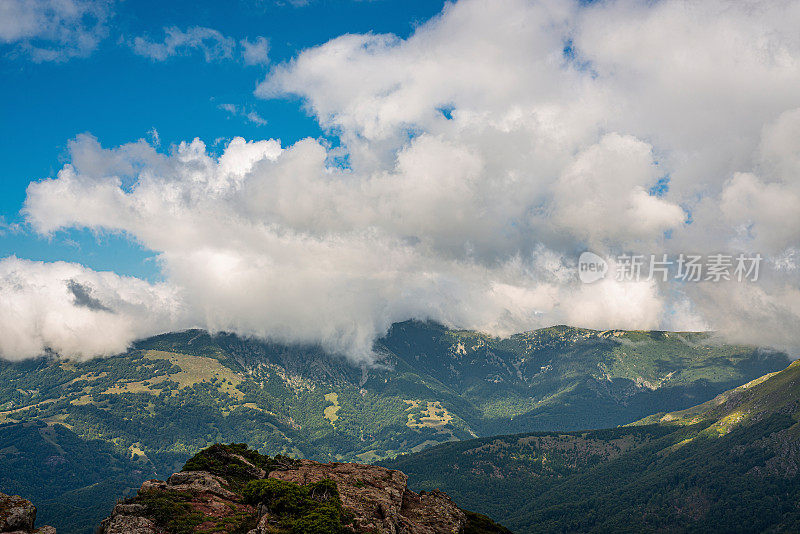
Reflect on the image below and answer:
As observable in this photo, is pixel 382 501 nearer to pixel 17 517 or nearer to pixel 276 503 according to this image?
pixel 276 503

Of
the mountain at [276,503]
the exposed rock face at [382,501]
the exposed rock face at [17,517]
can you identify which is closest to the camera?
the exposed rock face at [17,517]

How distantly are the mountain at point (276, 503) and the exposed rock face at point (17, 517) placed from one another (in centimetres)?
1102

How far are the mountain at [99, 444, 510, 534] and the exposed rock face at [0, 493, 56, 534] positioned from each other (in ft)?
36.2

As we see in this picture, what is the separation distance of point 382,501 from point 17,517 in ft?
219

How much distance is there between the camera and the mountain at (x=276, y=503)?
88.1 meters

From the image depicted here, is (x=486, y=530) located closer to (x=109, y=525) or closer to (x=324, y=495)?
(x=324, y=495)

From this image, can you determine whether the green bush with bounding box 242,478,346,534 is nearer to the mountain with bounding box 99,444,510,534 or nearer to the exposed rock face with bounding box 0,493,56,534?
the mountain with bounding box 99,444,510,534

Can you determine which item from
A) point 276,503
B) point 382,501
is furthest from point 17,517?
point 382,501

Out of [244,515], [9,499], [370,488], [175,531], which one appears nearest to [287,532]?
[244,515]

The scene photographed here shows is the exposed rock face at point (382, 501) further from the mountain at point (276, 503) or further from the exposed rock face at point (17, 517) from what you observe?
the exposed rock face at point (17, 517)

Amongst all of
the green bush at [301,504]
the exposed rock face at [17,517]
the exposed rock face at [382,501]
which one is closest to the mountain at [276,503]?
the exposed rock face at [382,501]

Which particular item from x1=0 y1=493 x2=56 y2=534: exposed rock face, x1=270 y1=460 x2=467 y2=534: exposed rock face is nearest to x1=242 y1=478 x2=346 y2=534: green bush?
x1=270 y1=460 x2=467 y2=534: exposed rock face

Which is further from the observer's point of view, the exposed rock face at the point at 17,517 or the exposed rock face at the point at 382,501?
the exposed rock face at the point at 382,501

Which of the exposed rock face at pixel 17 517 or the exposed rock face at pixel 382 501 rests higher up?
the exposed rock face at pixel 17 517
